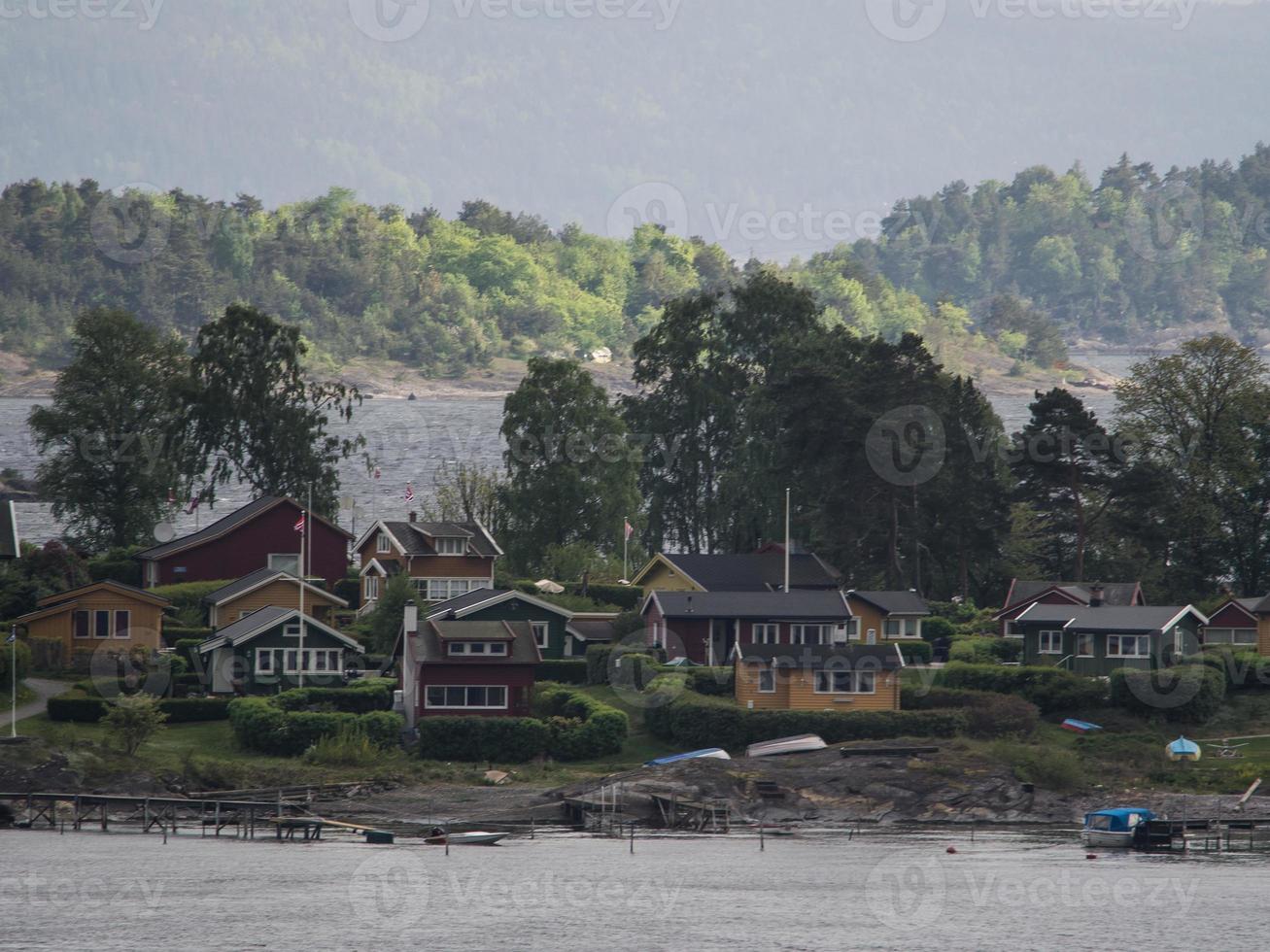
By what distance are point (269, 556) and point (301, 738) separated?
30.5m

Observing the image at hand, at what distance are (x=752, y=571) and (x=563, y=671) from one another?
17.2m

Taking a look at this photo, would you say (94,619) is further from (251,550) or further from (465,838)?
(465,838)

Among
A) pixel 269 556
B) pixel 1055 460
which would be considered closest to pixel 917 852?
pixel 1055 460

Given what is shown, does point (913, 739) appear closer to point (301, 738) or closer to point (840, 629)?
point (840, 629)

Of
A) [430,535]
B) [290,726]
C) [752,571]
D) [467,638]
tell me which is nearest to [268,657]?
[290,726]

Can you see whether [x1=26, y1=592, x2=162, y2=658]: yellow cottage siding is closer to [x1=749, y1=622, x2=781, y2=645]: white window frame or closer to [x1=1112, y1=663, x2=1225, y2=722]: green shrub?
[x1=749, y1=622, x2=781, y2=645]: white window frame

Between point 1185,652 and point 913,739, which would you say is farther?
point 1185,652

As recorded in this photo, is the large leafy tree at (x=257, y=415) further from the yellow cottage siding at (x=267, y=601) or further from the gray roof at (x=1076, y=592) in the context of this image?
the gray roof at (x=1076, y=592)

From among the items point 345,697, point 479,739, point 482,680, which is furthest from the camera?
point 482,680

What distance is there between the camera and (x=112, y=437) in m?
120

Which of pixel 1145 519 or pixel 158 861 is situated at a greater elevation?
pixel 1145 519

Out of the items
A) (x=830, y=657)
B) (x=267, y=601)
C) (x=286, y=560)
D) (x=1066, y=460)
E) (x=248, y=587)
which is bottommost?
(x=830, y=657)

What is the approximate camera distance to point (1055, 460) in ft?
361

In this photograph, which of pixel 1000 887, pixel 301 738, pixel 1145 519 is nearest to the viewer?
pixel 1000 887
